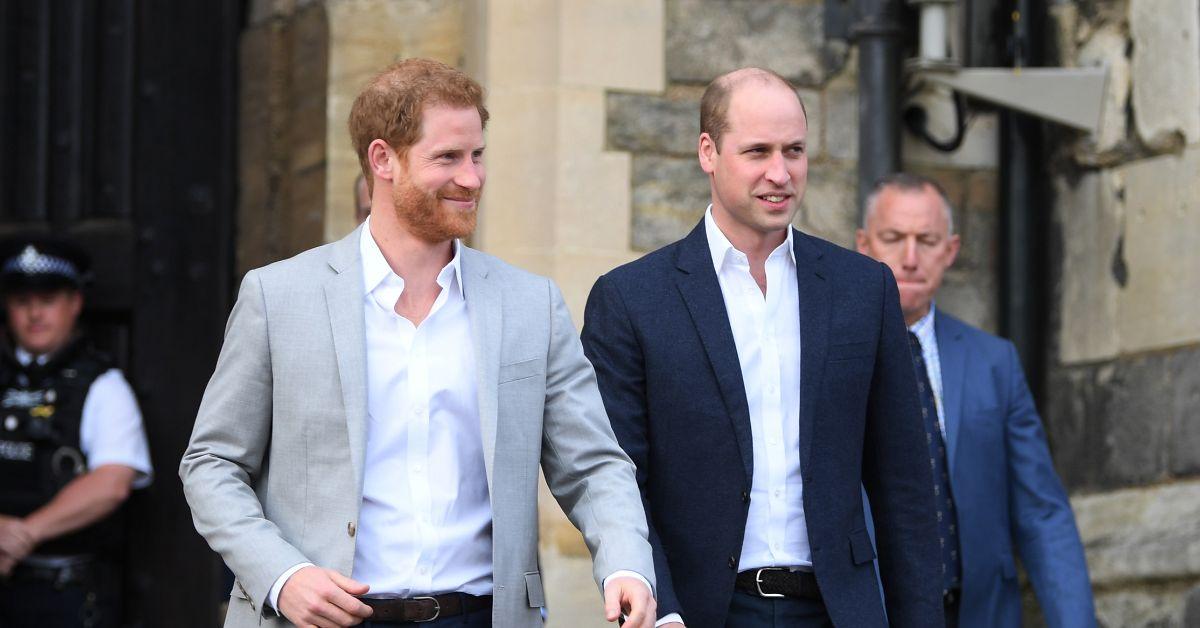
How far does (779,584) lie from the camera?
143 inches

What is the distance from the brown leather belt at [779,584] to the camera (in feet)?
11.9

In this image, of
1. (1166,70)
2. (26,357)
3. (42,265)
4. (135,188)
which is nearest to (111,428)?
(26,357)

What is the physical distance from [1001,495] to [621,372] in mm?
1522

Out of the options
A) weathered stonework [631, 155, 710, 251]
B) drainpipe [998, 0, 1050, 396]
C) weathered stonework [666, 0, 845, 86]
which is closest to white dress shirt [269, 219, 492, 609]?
weathered stonework [631, 155, 710, 251]

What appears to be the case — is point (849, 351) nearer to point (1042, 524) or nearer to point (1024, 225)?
point (1042, 524)

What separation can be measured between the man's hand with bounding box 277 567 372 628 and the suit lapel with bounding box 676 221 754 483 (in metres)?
0.95

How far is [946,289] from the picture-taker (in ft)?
19.9

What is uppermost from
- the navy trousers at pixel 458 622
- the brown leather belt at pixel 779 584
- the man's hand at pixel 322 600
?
the man's hand at pixel 322 600

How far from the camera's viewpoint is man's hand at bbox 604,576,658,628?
307 centimetres

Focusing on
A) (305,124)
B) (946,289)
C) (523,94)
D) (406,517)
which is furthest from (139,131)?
(406,517)

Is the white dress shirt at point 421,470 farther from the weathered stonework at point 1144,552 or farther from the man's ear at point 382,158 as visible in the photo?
the weathered stonework at point 1144,552

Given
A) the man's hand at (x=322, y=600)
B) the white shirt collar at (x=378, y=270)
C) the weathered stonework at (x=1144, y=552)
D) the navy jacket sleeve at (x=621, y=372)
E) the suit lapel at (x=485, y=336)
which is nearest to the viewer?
the man's hand at (x=322, y=600)

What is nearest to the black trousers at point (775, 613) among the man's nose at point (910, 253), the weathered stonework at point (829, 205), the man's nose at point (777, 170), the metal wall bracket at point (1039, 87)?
the man's nose at point (777, 170)

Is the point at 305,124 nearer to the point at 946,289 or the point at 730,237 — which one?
the point at 946,289
